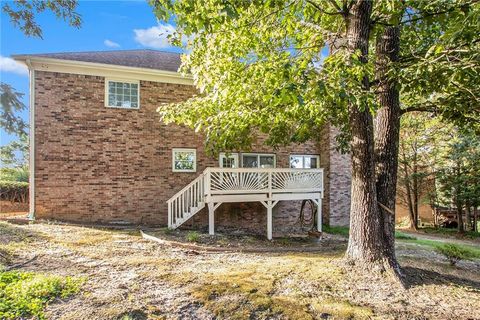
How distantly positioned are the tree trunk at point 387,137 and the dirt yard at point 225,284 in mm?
1357

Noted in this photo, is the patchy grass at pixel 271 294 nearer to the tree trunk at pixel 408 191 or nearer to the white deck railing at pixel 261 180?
the white deck railing at pixel 261 180

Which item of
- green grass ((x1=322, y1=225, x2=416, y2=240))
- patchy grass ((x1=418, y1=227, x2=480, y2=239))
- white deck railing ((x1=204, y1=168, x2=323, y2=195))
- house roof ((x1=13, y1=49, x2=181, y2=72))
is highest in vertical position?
house roof ((x1=13, y1=49, x2=181, y2=72))

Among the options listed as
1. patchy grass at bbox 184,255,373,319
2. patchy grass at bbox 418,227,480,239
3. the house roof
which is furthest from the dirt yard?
patchy grass at bbox 418,227,480,239

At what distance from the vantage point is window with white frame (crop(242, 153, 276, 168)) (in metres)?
12.5

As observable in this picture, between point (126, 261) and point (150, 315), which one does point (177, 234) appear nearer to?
point (126, 261)

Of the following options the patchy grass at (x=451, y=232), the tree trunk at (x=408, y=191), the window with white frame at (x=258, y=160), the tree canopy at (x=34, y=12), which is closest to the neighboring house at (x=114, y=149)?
the window with white frame at (x=258, y=160)

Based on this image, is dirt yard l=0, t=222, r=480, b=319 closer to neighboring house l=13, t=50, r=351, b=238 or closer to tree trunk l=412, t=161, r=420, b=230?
neighboring house l=13, t=50, r=351, b=238

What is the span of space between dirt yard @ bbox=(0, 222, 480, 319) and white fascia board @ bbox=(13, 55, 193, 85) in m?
5.34

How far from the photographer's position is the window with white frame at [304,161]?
1341cm

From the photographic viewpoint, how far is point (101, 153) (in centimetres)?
1050

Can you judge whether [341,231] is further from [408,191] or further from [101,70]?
[101,70]

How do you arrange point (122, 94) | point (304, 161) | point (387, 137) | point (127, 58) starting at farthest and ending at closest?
point (304, 161)
point (127, 58)
point (122, 94)
point (387, 137)

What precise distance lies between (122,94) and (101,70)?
1.02 metres

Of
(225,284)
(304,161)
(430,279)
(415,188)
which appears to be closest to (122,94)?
(304,161)
